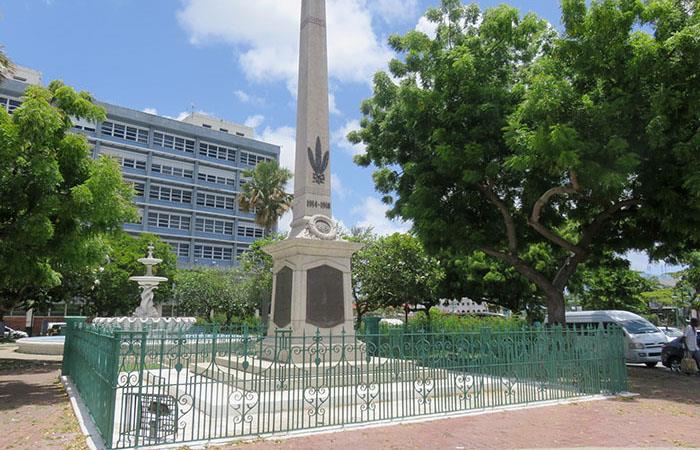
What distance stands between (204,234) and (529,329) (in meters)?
56.0

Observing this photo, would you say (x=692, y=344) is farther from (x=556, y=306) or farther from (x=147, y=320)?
(x=147, y=320)

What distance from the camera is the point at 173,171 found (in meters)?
61.2

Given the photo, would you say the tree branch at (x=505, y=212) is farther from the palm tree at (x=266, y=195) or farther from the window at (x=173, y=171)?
the window at (x=173, y=171)

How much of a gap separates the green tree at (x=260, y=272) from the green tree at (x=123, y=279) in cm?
871

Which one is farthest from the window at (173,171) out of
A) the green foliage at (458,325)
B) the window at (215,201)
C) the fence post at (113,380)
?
the fence post at (113,380)

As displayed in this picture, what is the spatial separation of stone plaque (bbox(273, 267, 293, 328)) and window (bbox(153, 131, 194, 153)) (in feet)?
173

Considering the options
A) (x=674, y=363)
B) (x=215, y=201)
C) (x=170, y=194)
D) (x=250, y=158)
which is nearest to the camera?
(x=674, y=363)

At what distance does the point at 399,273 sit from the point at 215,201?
134 feet

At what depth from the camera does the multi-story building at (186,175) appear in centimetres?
5744

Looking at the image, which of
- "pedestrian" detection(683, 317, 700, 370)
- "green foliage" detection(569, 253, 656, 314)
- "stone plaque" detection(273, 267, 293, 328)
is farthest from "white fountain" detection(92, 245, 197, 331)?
"green foliage" detection(569, 253, 656, 314)

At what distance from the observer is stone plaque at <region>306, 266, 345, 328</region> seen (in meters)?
11.4

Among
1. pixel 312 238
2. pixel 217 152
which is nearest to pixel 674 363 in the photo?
pixel 312 238

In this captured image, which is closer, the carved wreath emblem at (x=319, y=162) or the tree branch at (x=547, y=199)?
the carved wreath emblem at (x=319, y=162)

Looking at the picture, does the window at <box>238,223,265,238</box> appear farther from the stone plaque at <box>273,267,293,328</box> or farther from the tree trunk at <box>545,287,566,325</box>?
the stone plaque at <box>273,267,293,328</box>
